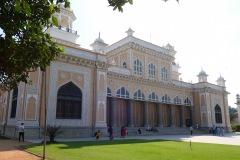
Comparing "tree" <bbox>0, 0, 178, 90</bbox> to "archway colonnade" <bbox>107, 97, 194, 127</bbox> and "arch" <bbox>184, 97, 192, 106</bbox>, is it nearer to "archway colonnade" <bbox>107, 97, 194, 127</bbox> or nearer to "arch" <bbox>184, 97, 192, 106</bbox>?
"archway colonnade" <bbox>107, 97, 194, 127</bbox>

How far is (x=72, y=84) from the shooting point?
59.8 feet

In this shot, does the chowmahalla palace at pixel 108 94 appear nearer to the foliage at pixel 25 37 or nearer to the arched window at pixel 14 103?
the arched window at pixel 14 103

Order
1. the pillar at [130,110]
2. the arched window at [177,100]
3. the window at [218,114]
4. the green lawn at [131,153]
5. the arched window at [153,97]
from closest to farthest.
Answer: the green lawn at [131,153] → the pillar at [130,110] → the arched window at [153,97] → the arched window at [177,100] → the window at [218,114]

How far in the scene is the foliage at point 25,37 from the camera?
572 centimetres

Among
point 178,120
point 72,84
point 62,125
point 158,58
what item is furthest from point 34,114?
point 178,120

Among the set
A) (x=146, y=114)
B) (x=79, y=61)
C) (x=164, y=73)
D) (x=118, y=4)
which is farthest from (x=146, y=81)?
(x=118, y=4)

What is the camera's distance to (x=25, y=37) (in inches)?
262

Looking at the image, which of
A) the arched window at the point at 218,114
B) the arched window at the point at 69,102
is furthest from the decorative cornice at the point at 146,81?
the arched window at the point at 69,102

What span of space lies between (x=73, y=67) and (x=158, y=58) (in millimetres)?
13946

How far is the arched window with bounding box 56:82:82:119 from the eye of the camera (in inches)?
680

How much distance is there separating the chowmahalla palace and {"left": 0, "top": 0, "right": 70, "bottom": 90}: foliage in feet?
9.47

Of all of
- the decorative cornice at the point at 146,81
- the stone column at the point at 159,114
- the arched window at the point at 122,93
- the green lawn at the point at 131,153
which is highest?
the decorative cornice at the point at 146,81

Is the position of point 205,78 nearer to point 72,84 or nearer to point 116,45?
point 116,45

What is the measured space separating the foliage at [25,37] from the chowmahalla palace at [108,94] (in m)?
2.89
